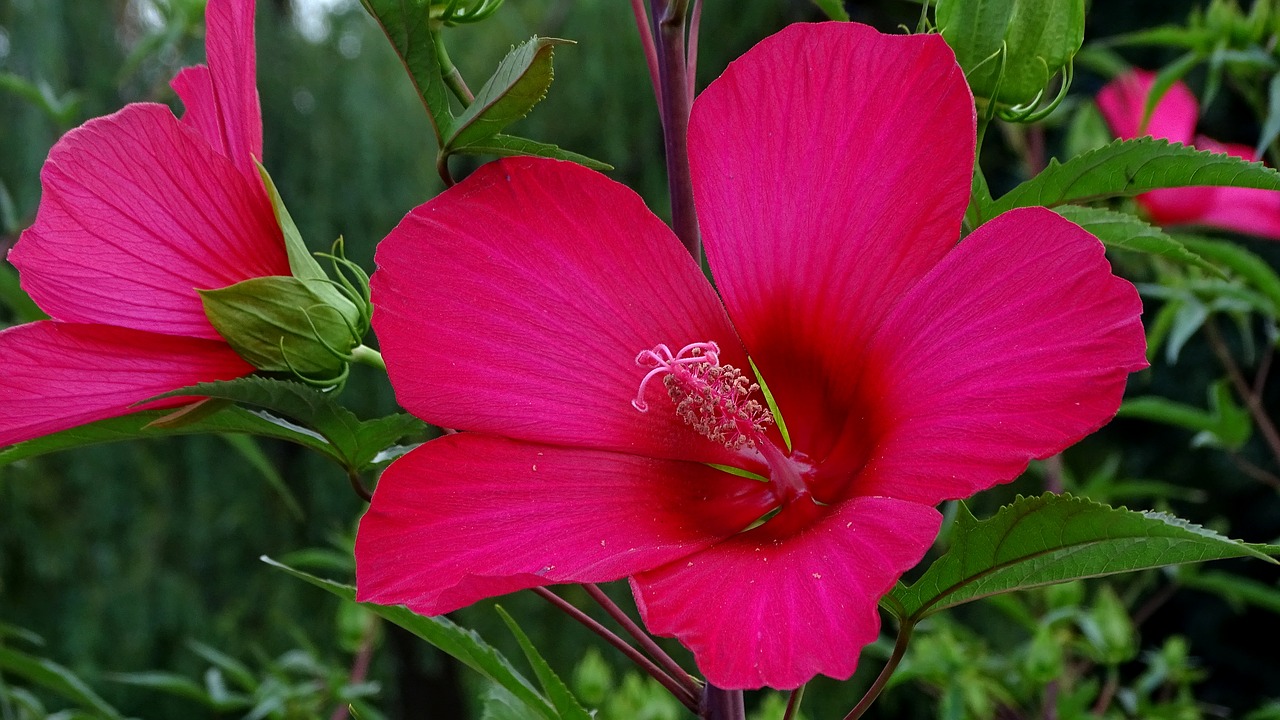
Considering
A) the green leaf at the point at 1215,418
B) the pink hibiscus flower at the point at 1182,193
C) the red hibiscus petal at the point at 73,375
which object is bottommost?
the green leaf at the point at 1215,418

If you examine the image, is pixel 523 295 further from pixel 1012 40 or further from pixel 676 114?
pixel 1012 40

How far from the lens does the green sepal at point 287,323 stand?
1.40 ft

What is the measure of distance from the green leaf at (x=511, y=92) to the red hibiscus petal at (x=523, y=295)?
0.05 feet

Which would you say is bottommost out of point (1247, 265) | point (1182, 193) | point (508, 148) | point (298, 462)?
point (298, 462)

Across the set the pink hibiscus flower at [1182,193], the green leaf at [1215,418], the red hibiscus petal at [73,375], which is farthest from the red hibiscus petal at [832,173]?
the pink hibiscus flower at [1182,193]

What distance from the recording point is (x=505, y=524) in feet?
1.25

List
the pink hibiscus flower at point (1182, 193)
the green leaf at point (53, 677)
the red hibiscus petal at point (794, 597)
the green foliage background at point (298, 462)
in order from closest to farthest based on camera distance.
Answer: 1. the red hibiscus petal at point (794, 597)
2. the green leaf at point (53, 677)
3. the pink hibiscus flower at point (1182, 193)
4. the green foliage background at point (298, 462)

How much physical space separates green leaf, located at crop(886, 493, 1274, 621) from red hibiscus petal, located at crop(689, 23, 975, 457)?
0.27 feet

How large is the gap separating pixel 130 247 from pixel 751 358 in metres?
0.25

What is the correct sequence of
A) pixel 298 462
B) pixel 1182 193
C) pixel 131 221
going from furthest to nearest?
pixel 298 462 → pixel 1182 193 → pixel 131 221

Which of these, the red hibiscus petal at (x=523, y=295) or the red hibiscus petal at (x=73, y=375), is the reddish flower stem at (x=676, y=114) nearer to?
the red hibiscus petal at (x=523, y=295)

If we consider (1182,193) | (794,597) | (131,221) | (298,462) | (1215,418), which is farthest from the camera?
(298,462)

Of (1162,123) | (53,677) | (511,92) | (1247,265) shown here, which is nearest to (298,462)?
(53,677)

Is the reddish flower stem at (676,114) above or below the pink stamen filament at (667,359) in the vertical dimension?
above
